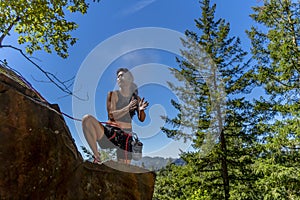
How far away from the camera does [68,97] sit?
3.06 metres

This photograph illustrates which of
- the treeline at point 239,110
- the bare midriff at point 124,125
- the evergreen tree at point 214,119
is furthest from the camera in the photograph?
the evergreen tree at point 214,119

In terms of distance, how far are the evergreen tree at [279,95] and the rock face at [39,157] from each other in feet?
24.0

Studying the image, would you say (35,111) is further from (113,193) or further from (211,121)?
(211,121)

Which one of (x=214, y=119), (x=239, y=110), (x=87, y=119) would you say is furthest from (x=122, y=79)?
(x=239, y=110)

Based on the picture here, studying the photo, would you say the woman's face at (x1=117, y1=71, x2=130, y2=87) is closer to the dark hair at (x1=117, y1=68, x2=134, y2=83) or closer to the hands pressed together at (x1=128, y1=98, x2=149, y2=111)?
the dark hair at (x1=117, y1=68, x2=134, y2=83)

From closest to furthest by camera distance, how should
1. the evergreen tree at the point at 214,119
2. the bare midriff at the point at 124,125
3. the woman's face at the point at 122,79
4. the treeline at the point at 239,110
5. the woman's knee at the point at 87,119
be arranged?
the woman's knee at the point at 87,119
the bare midriff at the point at 124,125
the woman's face at the point at 122,79
the treeline at the point at 239,110
the evergreen tree at the point at 214,119

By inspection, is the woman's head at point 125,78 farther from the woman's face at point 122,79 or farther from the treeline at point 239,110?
the treeline at point 239,110

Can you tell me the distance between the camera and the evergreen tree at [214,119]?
10.9 metres

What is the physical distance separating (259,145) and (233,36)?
610 centimetres

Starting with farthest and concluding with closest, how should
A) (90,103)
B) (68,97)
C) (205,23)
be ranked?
(205,23) → (68,97) → (90,103)

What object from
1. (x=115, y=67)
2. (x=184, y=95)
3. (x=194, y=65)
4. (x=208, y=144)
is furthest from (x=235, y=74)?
(x=115, y=67)

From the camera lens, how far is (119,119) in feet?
9.36

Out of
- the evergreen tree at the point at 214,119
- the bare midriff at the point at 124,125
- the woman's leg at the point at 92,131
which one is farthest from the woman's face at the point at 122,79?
the evergreen tree at the point at 214,119

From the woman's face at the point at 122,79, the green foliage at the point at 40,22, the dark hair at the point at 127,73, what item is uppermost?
the green foliage at the point at 40,22
